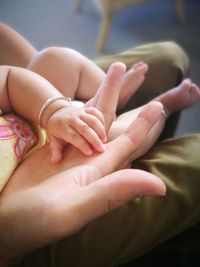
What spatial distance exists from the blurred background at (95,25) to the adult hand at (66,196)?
0.99 metres

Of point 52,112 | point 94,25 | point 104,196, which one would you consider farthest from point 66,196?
point 94,25

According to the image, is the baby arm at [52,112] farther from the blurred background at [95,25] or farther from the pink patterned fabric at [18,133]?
the blurred background at [95,25]

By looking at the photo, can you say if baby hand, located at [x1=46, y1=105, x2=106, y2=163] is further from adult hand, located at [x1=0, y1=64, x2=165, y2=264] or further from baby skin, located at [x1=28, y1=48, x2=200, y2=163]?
baby skin, located at [x1=28, y1=48, x2=200, y2=163]

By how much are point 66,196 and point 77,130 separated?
0.12 metres

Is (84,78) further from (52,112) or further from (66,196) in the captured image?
(66,196)

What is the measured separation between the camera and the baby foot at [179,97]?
71 centimetres

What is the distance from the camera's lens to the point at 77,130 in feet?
1.65

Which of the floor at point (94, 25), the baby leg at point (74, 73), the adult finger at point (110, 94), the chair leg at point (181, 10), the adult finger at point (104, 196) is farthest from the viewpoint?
the chair leg at point (181, 10)

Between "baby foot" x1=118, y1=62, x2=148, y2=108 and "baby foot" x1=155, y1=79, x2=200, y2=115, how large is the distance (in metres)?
0.05

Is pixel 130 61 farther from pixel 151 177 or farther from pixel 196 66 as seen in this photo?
pixel 196 66

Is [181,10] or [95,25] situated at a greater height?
[181,10]

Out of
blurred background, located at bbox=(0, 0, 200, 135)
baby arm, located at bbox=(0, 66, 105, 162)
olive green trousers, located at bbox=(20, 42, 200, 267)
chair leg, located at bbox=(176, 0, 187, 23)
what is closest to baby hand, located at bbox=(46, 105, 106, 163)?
baby arm, located at bbox=(0, 66, 105, 162)

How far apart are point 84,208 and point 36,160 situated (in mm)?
168

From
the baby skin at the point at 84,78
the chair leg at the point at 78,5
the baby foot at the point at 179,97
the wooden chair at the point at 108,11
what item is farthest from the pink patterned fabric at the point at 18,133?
the chair leg at the point at 78,5
